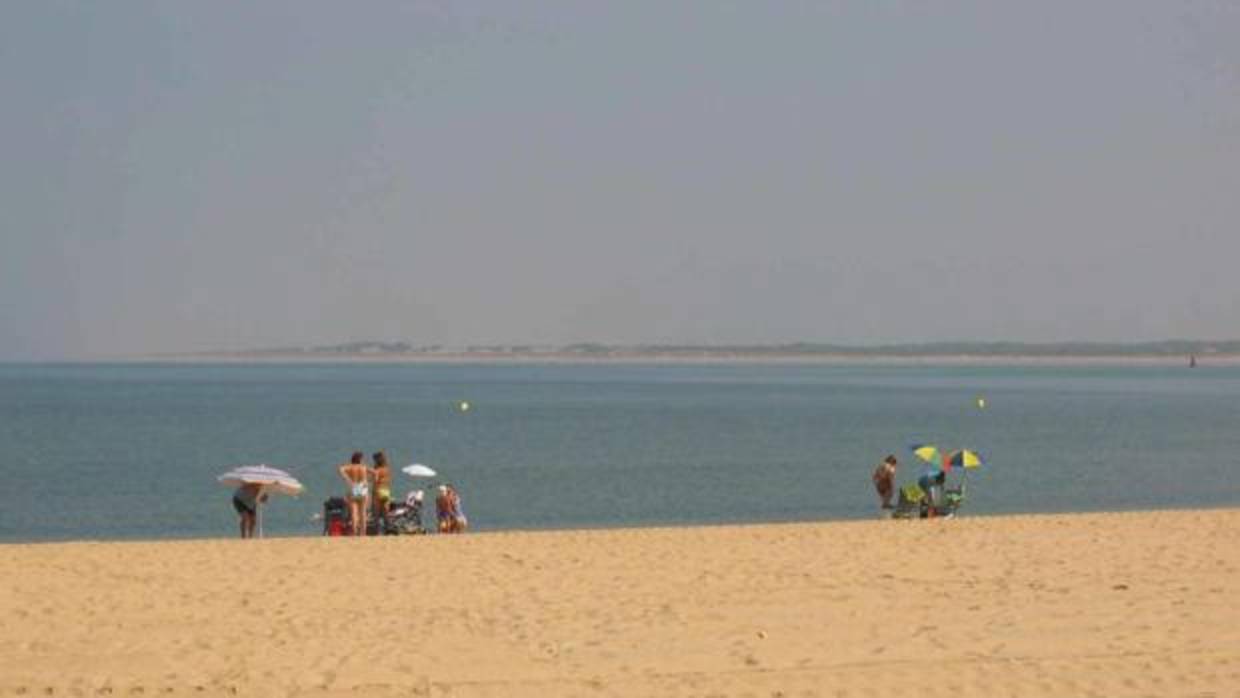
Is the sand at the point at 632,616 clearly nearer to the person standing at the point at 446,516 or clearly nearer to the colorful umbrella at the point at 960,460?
the person standing at the point at 446,516

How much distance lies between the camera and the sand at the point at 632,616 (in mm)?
11688

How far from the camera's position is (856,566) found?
17.2m

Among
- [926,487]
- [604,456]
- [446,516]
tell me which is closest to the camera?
[446,516]

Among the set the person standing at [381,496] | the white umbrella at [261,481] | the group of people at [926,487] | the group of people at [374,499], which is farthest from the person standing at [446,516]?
the group of people at [926,487]

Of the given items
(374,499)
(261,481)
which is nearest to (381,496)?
(374,499)

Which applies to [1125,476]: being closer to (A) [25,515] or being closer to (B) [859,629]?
(A) [25,515]

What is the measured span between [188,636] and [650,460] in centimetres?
3777

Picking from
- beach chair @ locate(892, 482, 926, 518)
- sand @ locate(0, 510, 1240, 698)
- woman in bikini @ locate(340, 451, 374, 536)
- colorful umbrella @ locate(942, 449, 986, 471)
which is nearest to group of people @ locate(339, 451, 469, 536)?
woman in bikini @ locate(340, 451, 374, 536)

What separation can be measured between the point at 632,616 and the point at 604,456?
38.8 meters

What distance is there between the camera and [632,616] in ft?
46.4

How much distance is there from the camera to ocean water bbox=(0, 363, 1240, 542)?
116ft

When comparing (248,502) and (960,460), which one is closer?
(248,502)

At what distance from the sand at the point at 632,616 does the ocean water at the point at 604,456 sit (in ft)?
42.8

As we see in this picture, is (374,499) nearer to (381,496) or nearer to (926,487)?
(381,496)
